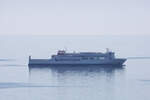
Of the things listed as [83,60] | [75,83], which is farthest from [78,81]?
[83,60]

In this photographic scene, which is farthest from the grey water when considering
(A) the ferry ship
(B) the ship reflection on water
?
(A) the ferry ship

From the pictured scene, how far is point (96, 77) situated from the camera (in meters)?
50.8

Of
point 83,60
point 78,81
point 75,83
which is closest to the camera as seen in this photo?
point 75,83

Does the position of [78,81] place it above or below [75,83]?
above

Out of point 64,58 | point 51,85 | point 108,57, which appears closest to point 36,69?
point 64,58

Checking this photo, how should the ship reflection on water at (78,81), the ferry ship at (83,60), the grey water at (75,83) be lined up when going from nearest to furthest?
the grey water at (75,83) → the ship reflection on water at (78,81) → the ferry ship at (83,60)

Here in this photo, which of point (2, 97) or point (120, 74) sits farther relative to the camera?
point (120, 74)

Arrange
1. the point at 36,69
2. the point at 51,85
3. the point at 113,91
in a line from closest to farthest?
the point at 113,91
the point at 51,85
the point at 36,69

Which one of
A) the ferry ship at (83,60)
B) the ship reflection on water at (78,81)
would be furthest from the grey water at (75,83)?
the ferry ship at (83,60)

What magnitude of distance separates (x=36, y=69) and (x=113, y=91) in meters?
19.7

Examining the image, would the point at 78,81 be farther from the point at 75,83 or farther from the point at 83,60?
the point at 83,60

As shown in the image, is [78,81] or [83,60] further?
[83,60]

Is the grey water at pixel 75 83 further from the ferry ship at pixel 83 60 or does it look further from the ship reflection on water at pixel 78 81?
the ferry ship at pixel 83 60

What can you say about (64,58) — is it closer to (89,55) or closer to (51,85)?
(89,55)
